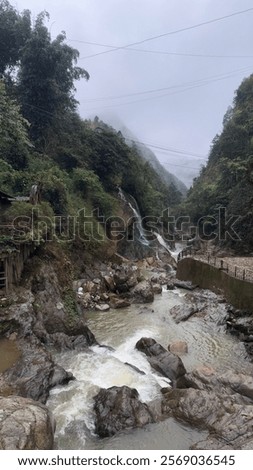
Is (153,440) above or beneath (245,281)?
beneath

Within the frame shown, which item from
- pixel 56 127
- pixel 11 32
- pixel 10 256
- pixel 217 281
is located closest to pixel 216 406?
pixel 10 256

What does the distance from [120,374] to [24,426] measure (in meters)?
4.31

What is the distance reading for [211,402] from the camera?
7914 millimetres

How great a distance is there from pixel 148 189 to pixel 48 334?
27526 mm

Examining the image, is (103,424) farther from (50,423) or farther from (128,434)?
(50,423)

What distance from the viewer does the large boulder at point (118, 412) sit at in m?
7.35

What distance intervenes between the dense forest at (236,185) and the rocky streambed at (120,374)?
13895 mm

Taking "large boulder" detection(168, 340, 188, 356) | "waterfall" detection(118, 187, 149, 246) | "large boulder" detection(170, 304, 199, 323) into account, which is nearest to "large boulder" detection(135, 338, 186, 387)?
"large boulder" detection(168, 340, 188, 356)

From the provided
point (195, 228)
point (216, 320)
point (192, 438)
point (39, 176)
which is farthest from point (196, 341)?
point (195, 228)

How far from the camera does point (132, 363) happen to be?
10.6 meters

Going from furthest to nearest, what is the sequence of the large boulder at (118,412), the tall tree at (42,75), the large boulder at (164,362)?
the tall tree at (42,75), the large boulder at (164,362), the large boulder at (118,412)

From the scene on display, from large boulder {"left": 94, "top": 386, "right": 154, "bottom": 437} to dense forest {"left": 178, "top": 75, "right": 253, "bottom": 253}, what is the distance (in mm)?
18491

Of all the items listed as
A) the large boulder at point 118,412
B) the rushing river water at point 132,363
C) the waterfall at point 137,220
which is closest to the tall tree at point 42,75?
the waterfall at point 137,220

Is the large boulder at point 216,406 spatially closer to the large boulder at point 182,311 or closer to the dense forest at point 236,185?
the large boulder at point 182,311
